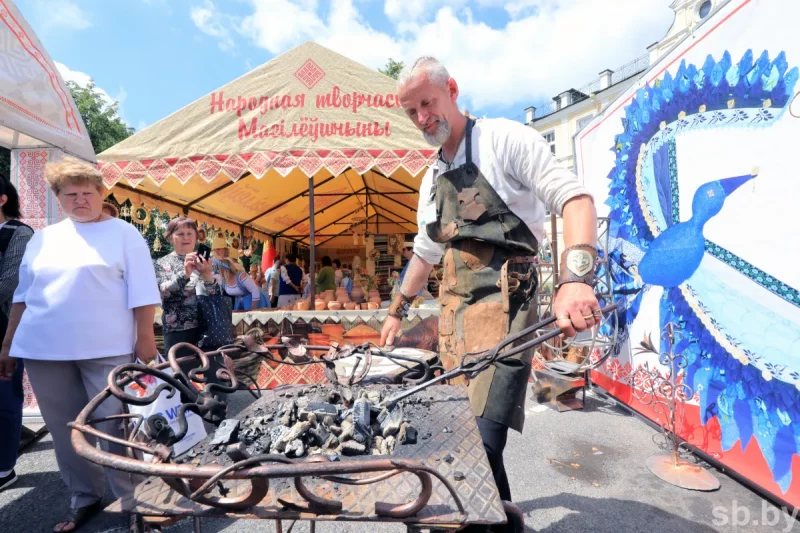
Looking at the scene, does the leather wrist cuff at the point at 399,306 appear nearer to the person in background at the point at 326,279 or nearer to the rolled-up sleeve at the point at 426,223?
the rolled-up sleeve at the point at 426,223

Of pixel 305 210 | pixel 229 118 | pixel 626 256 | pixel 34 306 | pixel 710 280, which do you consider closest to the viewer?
pixel 34 306

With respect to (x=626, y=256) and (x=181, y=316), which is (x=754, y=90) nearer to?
(x=626, y=256)

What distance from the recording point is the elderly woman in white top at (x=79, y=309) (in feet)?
6.84

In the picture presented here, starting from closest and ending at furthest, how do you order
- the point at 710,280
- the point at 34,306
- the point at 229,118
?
the point at 34,306 < the point at 710,280 < the point at 229,118

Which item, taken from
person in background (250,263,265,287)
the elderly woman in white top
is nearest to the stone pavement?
the elderly woman in white top

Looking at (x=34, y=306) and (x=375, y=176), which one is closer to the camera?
(x=34, y=306)

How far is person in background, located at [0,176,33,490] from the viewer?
2553 mm

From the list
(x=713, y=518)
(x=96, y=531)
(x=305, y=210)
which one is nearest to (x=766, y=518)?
(x=713, y=518)

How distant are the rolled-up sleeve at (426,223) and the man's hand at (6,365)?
2.49m

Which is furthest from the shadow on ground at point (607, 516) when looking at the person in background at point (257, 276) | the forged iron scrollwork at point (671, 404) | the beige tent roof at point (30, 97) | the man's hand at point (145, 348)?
the person in background at point (257, 276)

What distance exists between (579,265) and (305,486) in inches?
40.6

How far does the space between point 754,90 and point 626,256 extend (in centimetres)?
179

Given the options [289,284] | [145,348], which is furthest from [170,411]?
[289,284]

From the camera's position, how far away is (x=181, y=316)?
326cm
